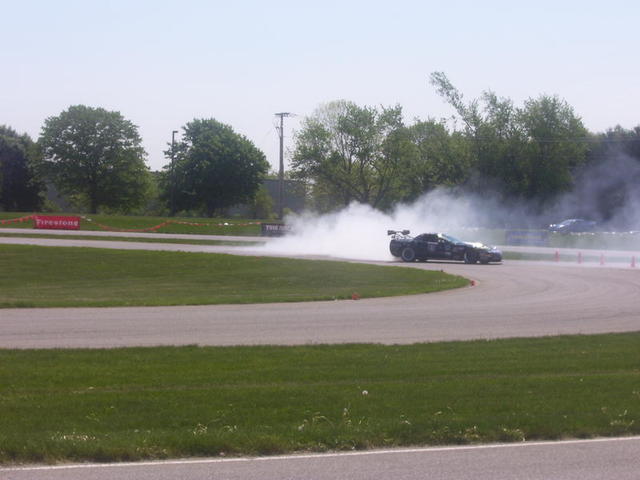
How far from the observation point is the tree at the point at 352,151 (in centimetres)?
7850

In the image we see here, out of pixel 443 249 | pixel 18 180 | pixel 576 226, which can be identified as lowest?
pixel 443 249

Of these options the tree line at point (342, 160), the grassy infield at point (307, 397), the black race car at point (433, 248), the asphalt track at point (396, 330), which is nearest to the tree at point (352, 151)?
the tree line at point (342, 160)

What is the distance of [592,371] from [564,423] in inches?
133

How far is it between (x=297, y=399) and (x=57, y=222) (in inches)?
2148

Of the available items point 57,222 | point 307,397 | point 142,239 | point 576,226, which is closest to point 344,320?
point 307,397

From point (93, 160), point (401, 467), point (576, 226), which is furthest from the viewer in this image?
point (93, 160)

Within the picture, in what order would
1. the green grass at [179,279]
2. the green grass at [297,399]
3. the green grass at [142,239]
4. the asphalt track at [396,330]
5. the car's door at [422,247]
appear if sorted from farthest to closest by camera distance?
the green grass at [142,239] → the car's door at [422,247] → the green grass at [179,279] → the green grass at [297,399] → the asphalt track at [396,330]

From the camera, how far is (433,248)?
38.2 meters

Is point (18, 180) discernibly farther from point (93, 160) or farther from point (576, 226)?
point (576, 226)

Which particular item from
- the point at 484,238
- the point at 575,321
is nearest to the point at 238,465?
the point at 575,321

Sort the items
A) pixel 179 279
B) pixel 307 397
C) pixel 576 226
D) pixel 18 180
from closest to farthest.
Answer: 1. pixel 307 397
2. pixel 179 279
3. pixel 576 226
4. pixel 18 180

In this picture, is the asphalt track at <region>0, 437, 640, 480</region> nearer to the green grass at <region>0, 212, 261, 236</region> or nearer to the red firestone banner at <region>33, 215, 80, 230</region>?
the green grass at <region>0, 212, 261, 236</region>

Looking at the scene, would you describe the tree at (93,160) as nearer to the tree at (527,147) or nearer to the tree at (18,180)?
the tree at (18,180)

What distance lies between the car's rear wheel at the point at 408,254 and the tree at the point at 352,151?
39.2m
